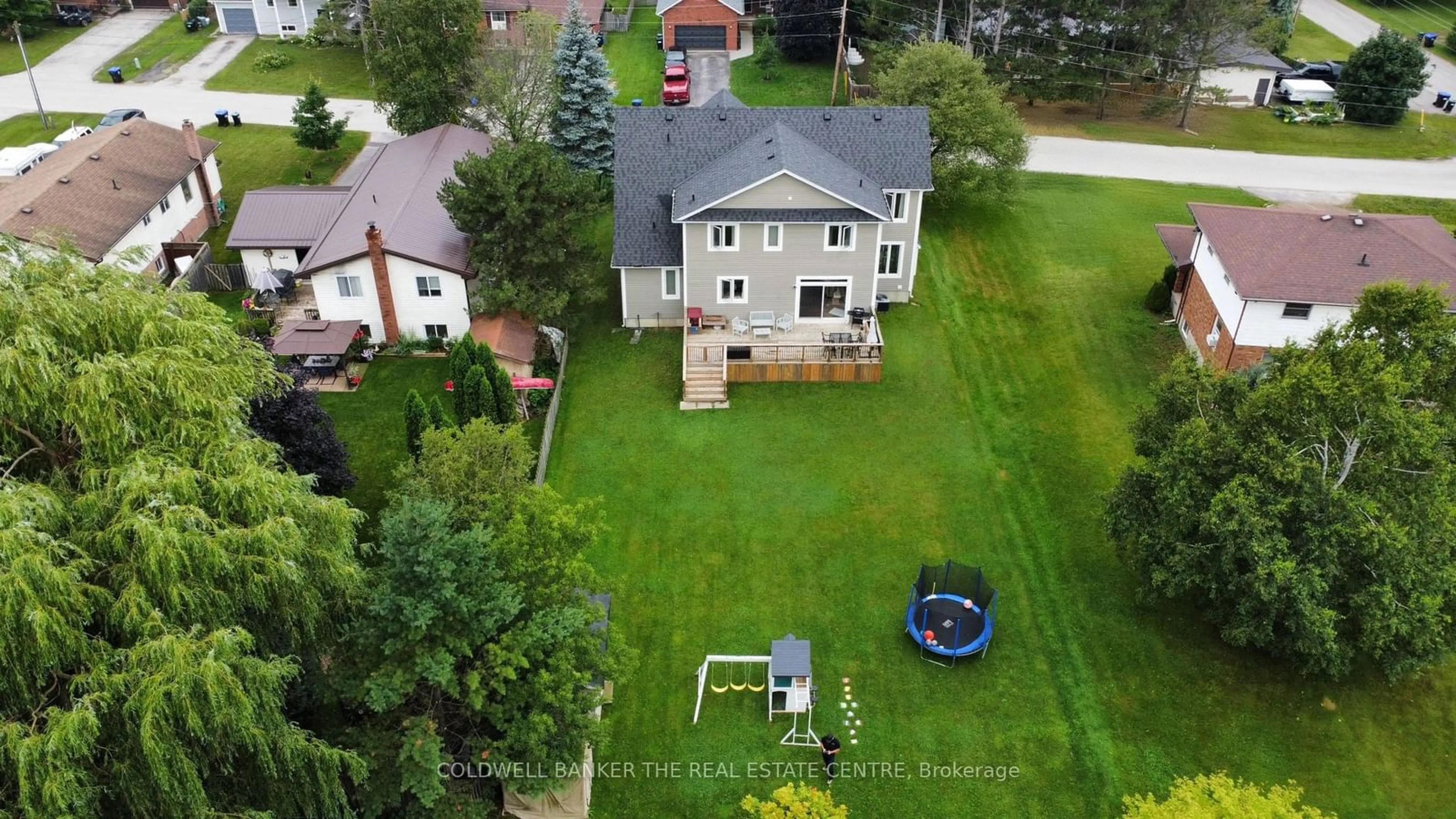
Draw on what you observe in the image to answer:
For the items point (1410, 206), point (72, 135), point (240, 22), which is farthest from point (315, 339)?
point (1410, 206)

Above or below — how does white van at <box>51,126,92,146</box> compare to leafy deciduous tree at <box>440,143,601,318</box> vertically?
below

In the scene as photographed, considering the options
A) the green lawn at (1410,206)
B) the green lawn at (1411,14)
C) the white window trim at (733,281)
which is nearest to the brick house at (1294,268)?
the green lawn at (1410,206)

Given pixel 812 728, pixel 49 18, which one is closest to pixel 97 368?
pixel 812 728

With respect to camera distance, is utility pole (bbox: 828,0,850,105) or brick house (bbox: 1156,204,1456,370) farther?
utility pole (bbox: 828,0,850,105)

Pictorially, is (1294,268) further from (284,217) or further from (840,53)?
(284,217)

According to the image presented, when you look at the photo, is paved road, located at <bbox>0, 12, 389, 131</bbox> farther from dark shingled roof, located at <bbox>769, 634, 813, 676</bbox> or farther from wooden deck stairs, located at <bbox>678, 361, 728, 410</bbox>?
dark shingled roof, located at <bbox>769, 634, 813, 676</bbox>

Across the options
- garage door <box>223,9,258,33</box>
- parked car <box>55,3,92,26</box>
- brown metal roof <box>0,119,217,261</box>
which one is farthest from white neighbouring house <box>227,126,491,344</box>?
parked car <box>55,3,92,26</box>

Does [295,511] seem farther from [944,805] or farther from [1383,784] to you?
[1383,784]
